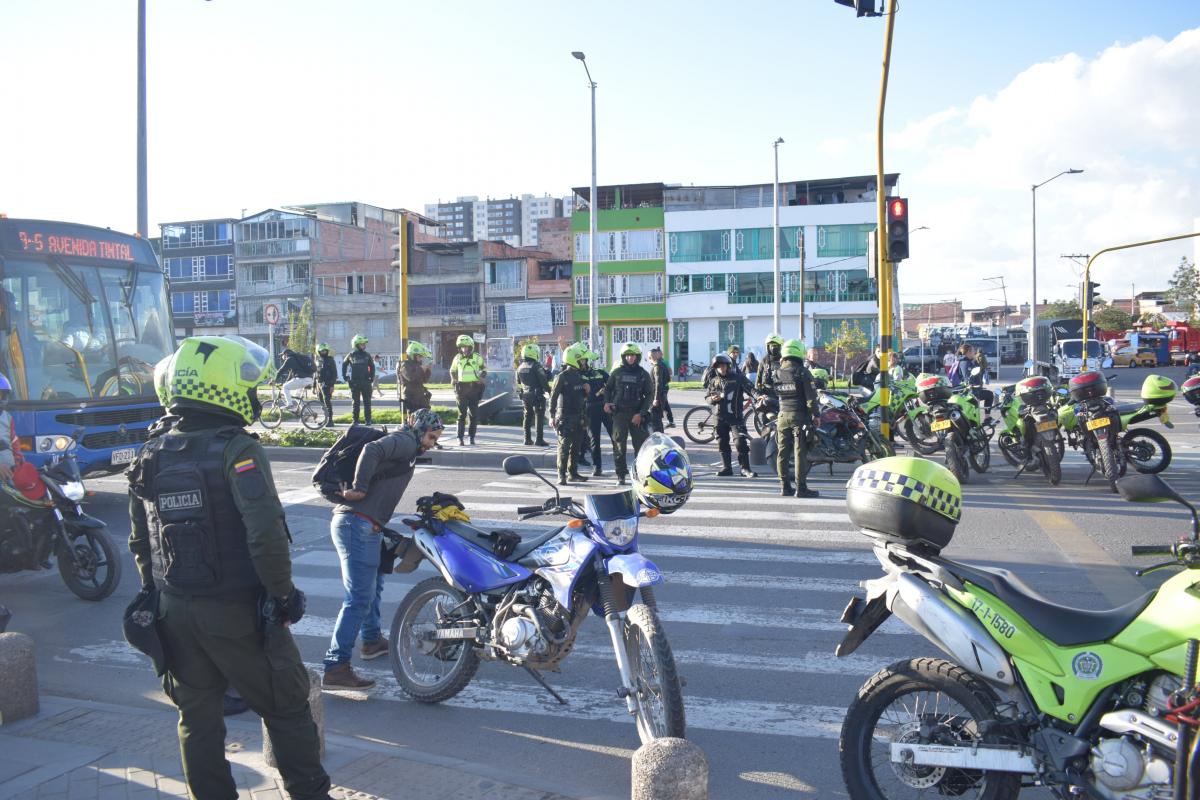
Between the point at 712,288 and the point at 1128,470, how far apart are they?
1927 inches

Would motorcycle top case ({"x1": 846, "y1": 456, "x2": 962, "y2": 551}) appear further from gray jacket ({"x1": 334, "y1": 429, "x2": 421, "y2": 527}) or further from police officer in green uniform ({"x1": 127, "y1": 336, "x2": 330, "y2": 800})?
gray jacket ({"x1": 334, "y1": 429, "x2": 421, "y2": 527})

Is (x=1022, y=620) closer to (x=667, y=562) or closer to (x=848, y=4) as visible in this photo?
(x=667, y=562)

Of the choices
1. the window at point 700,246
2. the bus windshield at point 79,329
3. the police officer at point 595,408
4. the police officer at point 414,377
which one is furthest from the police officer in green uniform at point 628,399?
the window at point 700,246

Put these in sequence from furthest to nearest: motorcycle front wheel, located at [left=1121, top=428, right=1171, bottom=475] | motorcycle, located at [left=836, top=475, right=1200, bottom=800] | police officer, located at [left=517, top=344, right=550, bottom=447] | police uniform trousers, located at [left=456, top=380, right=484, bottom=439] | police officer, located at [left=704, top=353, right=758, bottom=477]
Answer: police uniform trousers, located at [left=456, top=380, right=484, bottom=439], police officer, located at [left=517, top=344, right=550, bottom=447], police officer, located at [left=704, top=353, right=758, bottom=477], motorcycle front wheel, located at [left=1121, top=428, right=1171, bottom=475], motorcycle, located at [left=836, top=475, right=1200, bottom=800]

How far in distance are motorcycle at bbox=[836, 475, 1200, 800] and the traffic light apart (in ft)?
34.7

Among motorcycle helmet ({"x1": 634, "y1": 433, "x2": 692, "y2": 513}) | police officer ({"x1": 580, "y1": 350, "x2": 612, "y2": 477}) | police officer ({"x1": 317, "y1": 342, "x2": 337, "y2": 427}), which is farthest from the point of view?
police officer ({"x1": 317, "y1": 342, "x2": 337, "y2": 427})

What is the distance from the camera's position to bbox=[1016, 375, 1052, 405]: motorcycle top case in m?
12.0

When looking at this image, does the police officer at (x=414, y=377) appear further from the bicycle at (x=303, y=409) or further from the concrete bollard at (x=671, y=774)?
the concrete bollard at (x=671, y=774)

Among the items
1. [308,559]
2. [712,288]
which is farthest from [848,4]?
[712,288]

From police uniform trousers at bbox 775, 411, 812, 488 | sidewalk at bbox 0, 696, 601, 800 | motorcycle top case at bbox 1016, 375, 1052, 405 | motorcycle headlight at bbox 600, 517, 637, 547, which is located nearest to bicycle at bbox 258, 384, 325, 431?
police uniform trousers at bbox 775, 411, 812, 488

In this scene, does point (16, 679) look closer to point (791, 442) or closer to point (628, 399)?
point (628, 399)

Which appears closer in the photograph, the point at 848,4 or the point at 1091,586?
the point at 1091,586

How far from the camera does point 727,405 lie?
1372 centimetres

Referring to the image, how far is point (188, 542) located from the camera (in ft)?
11.0
